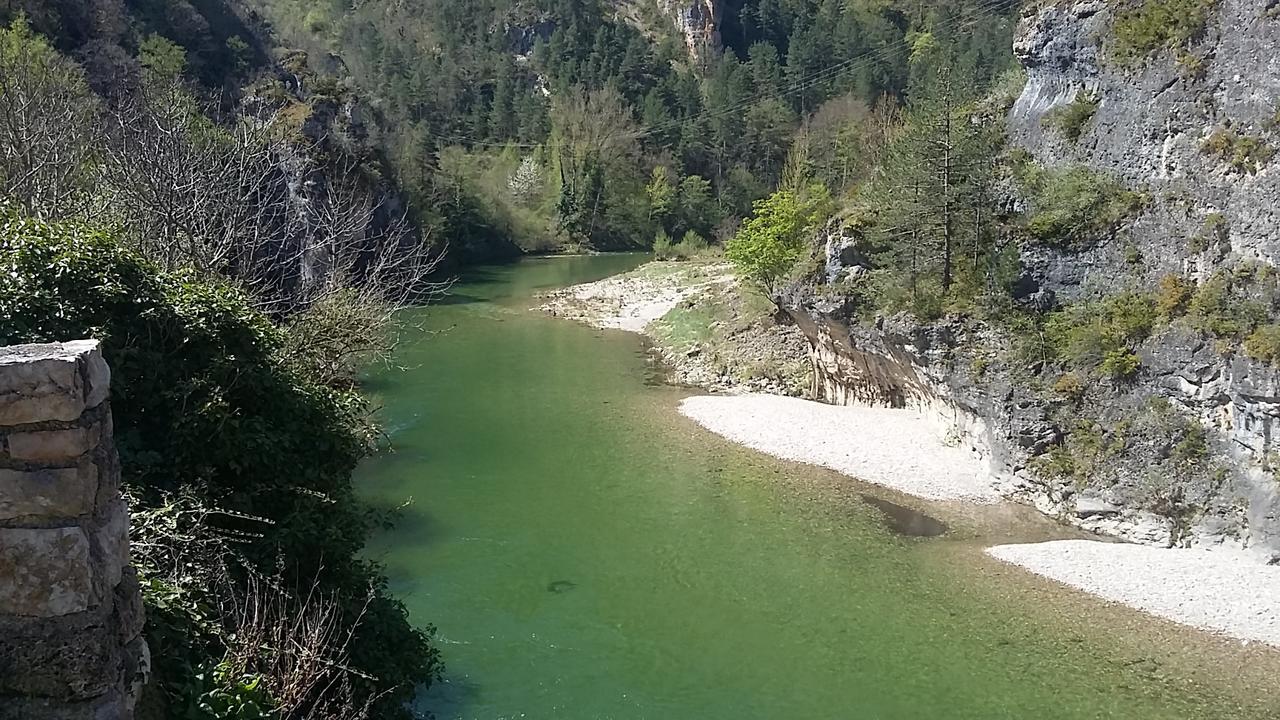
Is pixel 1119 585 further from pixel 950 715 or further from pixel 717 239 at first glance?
pixel 717 239

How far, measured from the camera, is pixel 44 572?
17.9 feet

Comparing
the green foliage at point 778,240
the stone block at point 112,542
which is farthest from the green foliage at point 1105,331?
the stone block at point 112,542

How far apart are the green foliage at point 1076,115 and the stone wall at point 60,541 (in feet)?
78.9

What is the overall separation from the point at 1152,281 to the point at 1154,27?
6282mm

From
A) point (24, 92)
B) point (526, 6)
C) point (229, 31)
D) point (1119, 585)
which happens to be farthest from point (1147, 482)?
point (526, 6)

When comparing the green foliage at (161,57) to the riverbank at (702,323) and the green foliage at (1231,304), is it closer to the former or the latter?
the riverbank at (702,323)

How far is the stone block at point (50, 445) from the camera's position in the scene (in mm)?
5242

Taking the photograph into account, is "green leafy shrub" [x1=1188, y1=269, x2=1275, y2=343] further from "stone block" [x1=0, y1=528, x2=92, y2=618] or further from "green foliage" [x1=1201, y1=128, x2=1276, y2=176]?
"stone block" [x1=0, y1=528, x2=92, y2=618]

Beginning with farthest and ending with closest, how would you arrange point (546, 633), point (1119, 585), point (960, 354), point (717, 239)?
point (717, 239) → point (960, 354) → point (1119, 585) → point (546, 633)

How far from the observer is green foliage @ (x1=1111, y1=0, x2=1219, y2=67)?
838 inches

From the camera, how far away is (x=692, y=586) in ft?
56.6

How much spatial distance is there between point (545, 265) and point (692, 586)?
52.5 meters

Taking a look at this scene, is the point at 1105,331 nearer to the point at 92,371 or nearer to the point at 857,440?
the point at 857,440

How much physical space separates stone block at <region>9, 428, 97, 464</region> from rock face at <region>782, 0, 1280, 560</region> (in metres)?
19.4
